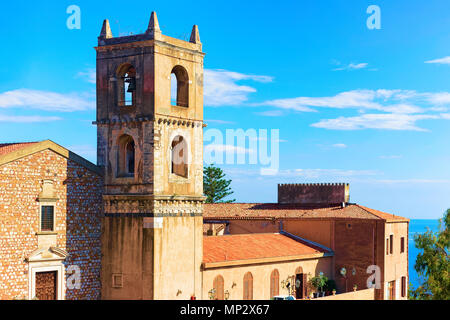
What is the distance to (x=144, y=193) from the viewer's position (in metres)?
31.0

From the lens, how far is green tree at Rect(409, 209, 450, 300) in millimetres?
38062

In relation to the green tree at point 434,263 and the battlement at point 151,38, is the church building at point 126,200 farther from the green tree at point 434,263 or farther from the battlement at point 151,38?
the green tree at point 434,263

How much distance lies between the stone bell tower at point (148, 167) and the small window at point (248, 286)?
11.7 ft

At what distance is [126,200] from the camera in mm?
31250

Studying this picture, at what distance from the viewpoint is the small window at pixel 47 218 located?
29219 millimetres

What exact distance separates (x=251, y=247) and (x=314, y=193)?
1125 cm

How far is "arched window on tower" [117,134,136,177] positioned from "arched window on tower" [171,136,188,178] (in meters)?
1.88

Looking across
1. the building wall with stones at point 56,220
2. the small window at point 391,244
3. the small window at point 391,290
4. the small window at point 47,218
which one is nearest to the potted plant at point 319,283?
the small window at point 391,290

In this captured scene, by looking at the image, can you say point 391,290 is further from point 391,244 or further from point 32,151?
point 32,151

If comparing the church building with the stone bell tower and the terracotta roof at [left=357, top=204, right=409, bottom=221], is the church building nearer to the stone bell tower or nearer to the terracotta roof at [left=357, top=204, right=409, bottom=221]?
the stone bell tower

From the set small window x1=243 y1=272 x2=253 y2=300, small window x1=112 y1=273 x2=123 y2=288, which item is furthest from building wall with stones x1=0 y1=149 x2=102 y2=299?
small window x1=243 y1=272 x2=253 y2=300

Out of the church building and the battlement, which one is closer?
the church building

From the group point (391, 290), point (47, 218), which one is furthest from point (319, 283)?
point (47, 218)

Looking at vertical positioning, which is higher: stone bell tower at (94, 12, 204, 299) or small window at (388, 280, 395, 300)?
stone bell tower at (94, 12, 204, 299)
